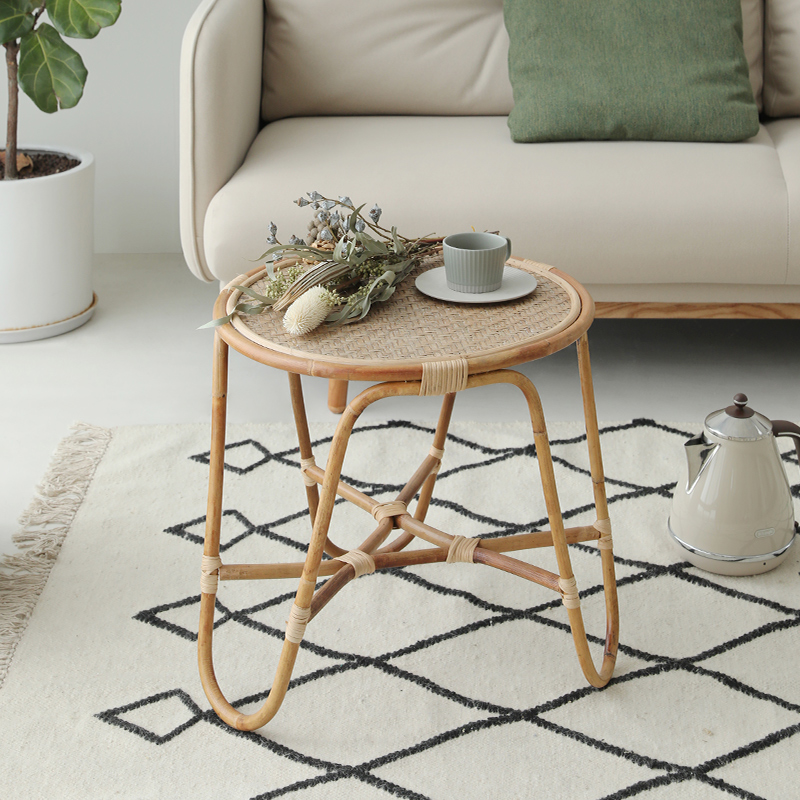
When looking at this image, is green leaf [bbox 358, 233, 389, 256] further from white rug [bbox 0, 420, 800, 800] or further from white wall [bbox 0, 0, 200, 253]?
white wall [bbox 0, 0, 200, 253]

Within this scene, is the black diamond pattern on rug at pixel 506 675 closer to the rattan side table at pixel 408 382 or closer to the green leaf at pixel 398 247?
the rattan side table at pixel 408 382

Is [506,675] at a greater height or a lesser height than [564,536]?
lesser

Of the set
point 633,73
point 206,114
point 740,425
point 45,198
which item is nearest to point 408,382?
point 740,425

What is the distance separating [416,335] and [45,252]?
4.33 feet

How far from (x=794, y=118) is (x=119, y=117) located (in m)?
1.71

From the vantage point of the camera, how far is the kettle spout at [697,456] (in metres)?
1.23

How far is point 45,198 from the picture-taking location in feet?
6.36

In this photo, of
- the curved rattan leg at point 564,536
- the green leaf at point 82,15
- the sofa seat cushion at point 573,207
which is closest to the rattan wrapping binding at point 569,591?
the curved rattan leg at point 564,536

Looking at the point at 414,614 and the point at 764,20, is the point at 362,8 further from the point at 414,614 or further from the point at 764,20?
the point at 414,614

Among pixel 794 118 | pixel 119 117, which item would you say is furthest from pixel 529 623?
pixel 119 117

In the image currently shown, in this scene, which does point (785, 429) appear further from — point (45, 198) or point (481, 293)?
point (45, 198)

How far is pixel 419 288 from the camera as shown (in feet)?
3.48

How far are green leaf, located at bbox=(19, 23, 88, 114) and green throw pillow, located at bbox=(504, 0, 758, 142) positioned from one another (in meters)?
0.92

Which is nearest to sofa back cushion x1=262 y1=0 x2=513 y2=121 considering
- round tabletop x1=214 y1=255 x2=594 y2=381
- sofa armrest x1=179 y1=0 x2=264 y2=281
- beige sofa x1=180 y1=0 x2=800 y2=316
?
beige sofa x1=180 y1=0 x2=800 y2=316
